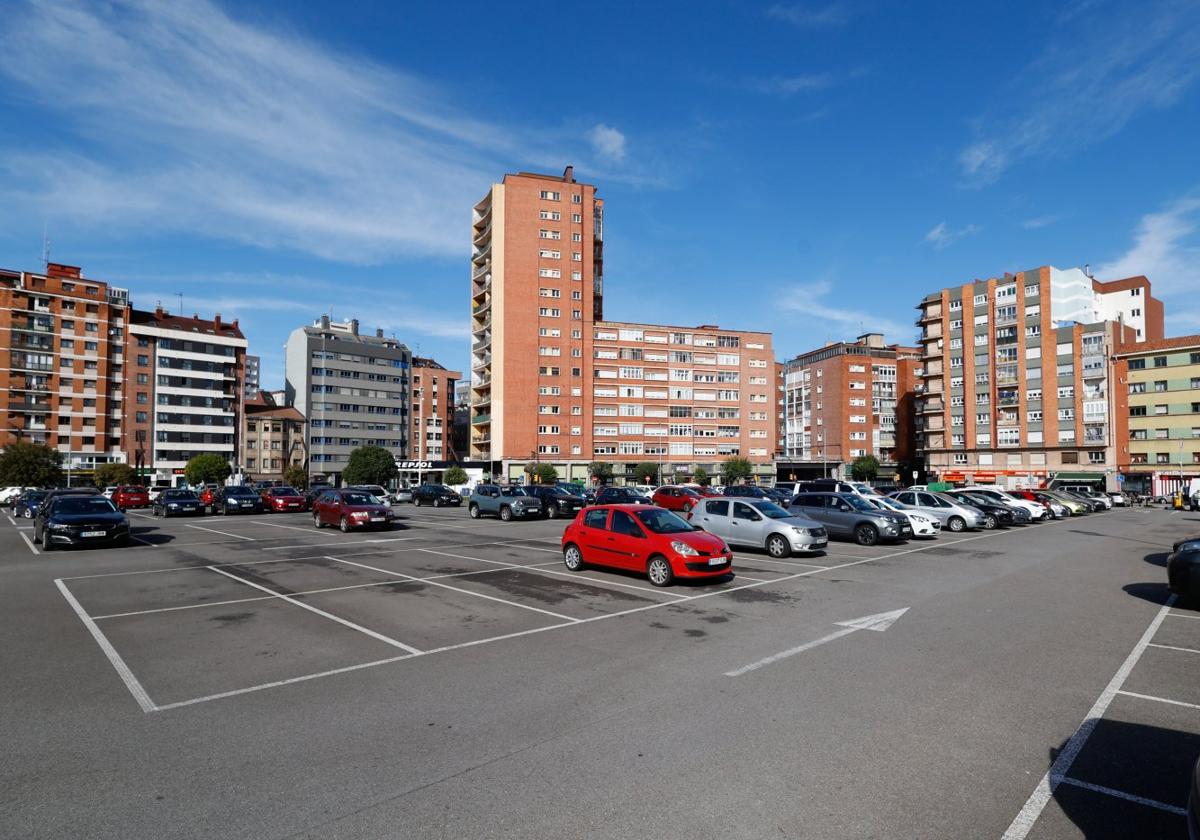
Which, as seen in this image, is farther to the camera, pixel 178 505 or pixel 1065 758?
pixel 178 505

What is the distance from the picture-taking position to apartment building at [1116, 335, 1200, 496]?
246ft

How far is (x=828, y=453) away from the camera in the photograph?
4171 inches

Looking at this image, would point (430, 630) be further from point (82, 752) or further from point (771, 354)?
point (771, 354)

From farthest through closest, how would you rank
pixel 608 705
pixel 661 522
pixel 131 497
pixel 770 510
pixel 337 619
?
pixel 131 497 < pixel 770 510 < pixel 661 522 < pixel 337 619 < pixel 608 705

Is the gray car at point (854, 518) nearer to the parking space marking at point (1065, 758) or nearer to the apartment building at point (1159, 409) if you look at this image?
the parking space marking at point (1065, 758)

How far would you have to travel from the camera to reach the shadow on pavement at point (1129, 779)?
423 cm

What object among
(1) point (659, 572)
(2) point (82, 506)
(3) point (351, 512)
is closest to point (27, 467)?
(2) point (82, 506)

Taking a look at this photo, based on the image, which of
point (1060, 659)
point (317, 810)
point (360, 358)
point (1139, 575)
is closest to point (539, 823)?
point (317, 810)

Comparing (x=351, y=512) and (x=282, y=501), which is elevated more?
(x=351, y=512)

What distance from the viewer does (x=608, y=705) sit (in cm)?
637

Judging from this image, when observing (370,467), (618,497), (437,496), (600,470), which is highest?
(370,467)

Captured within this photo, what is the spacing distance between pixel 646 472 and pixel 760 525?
234 feet

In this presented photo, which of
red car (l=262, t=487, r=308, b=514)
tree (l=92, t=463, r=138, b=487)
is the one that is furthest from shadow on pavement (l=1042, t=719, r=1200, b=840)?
tree (l=92, t=463, r=138, b=487)

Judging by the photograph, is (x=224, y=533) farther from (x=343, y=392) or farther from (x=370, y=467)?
(x=343, y=392)
